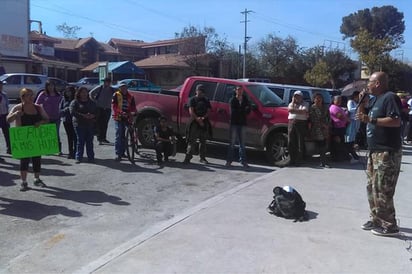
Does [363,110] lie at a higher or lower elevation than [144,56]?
lower

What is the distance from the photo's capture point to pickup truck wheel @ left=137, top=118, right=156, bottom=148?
12.8 metres

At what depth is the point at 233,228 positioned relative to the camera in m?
6.18

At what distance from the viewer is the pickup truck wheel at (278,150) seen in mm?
11352

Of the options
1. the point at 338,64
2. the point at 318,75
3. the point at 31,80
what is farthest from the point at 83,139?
the point at 338,64

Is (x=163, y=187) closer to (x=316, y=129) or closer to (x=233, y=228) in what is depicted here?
(x=233, y=228)

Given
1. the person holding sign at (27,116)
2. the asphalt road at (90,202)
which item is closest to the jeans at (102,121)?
the asphalt road at (90,202)

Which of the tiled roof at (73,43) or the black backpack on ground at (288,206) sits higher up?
the tiled roof at (73,43)

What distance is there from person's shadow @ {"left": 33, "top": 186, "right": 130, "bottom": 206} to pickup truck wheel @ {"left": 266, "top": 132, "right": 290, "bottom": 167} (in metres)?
4.62

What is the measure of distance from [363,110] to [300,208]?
1630 mm

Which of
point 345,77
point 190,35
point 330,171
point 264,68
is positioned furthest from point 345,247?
point 345,77

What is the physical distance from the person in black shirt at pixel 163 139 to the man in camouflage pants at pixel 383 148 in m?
5.81

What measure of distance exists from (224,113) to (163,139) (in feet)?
5.58

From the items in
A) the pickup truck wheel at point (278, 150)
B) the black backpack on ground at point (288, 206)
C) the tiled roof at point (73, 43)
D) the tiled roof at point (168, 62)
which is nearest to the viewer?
the black backpack on ground at point (288, 206)

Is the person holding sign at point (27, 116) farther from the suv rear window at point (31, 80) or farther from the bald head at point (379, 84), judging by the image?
the suv rear window at point (31, 80)
